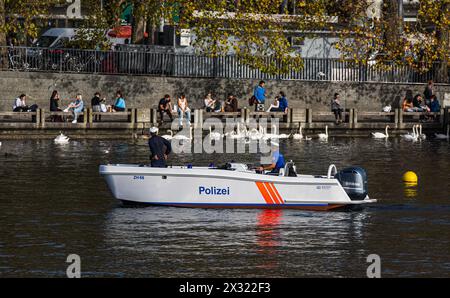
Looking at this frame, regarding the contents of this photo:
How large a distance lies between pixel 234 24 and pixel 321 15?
5701 millimetres

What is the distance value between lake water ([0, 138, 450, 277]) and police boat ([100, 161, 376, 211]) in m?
0.31

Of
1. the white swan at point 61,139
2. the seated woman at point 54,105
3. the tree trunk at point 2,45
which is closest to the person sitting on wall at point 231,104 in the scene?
the seated woman at point 54,105

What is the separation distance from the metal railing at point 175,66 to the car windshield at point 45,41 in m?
12.8

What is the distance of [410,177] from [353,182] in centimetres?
842

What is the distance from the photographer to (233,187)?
29688mm

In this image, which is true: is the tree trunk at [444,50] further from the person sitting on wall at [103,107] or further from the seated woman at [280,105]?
the person sitting on wall at [103,107]

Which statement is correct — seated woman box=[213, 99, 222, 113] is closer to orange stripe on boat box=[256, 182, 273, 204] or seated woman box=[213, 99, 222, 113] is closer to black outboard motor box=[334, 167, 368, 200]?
orange stripe on boat box=[256, 182, 273, 204]

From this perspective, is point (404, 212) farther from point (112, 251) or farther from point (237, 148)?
point (237, 148)

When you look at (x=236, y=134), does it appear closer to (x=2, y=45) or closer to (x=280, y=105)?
(x=280, y=105)

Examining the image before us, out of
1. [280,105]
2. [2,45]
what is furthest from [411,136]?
[2,45]

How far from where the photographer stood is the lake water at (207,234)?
76.5ft

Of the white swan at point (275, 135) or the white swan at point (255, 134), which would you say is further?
the white swan at point (275, 135)

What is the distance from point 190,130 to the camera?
52.5m

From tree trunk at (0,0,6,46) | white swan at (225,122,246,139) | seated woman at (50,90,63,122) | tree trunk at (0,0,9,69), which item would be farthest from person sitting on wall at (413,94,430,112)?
tree trunk at (0,0,6,46)
